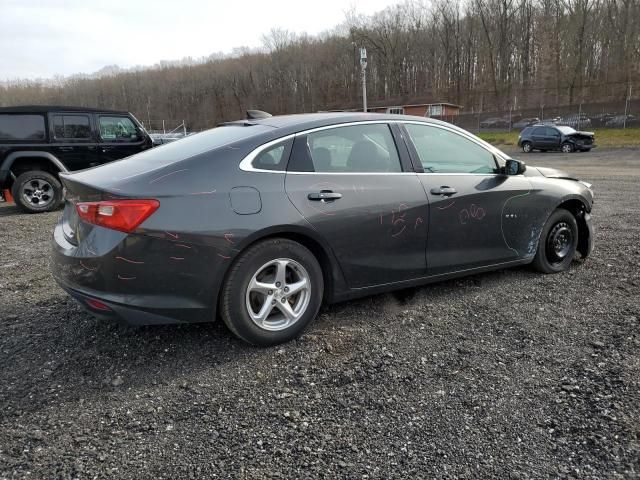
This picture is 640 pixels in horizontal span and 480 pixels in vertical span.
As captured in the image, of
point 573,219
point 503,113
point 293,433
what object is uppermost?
point 503,113

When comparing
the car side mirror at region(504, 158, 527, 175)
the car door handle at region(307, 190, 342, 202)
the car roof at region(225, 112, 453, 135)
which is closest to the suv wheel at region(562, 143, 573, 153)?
the car side mirror at region(504, 158, 527, 175)

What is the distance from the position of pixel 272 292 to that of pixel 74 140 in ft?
26.8

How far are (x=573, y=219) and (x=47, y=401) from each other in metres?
4.74

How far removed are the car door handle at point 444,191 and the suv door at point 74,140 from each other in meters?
8.11

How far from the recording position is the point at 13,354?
10.6 feet

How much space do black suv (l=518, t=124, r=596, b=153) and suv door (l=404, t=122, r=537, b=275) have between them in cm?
2460

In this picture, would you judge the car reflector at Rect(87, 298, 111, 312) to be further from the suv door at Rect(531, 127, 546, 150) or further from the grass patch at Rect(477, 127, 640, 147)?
the grass patch at Rect(477, 127, 640, 147)

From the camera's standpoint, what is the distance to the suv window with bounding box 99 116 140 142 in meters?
10.0

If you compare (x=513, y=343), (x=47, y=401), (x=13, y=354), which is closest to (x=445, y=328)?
(x=513, y=343)

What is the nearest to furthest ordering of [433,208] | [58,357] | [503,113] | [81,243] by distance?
[81,243] < [58,357] < [433,208] < [503,113]

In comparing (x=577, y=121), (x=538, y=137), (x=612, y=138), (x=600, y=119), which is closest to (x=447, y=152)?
(x=538, y=137)

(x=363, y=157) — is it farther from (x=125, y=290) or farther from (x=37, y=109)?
Answer: (x=37, y=109)

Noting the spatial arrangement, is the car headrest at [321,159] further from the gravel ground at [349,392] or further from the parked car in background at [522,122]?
the parked car in background at [522,122]

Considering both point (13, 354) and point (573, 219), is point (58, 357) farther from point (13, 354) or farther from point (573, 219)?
point (573, 219)
